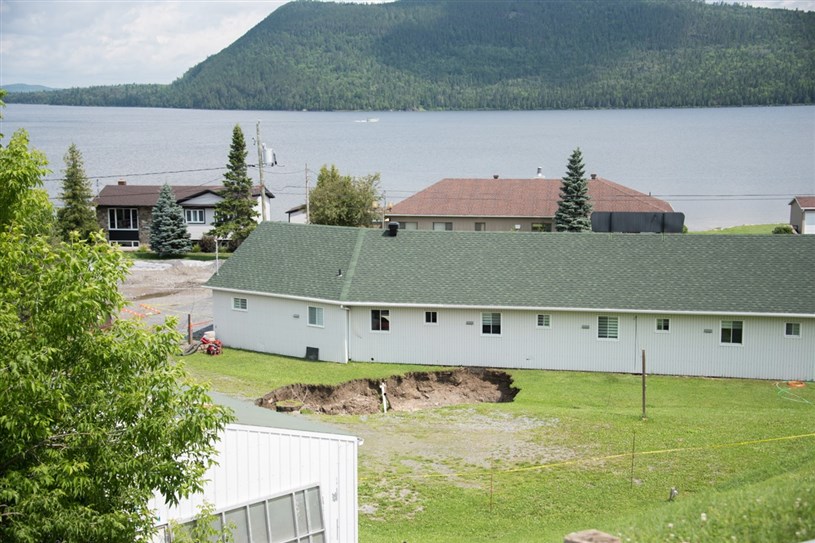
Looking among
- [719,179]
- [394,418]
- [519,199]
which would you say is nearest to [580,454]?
[394,418]

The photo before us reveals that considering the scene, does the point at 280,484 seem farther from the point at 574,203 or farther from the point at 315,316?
the point at 574,203

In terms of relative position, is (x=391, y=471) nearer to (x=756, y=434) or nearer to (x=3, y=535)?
(x=756, y=434)

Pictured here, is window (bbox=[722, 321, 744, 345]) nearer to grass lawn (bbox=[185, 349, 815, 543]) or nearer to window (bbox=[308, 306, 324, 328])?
grass lawn (bbox=[185, 349, 815, 543])

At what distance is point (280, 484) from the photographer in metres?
18.1

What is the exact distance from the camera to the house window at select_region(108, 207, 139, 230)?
74438 millimetres

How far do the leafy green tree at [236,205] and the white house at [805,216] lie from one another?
3995cm

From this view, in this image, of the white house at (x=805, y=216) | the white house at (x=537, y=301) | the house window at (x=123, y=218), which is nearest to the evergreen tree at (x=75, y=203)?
the house window at (x=123, y=218)

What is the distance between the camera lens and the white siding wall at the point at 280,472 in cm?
1747

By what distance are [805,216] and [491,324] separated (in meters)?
Answer: 43.2

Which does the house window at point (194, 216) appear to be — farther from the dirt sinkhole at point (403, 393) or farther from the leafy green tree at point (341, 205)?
the dirt sinkhole at point (403, 393)

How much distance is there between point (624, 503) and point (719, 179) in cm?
14442

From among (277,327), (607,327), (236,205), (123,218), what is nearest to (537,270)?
(607,327)

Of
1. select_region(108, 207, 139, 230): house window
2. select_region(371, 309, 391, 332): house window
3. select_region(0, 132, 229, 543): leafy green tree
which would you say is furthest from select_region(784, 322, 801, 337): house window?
select_region(108, 207, 139, 230): house window

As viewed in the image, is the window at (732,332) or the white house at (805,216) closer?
the window at (732,332)
